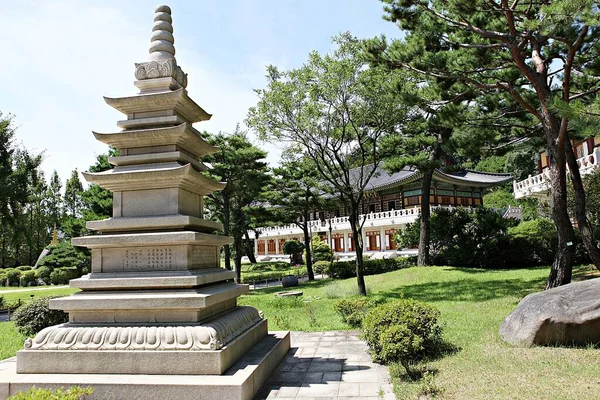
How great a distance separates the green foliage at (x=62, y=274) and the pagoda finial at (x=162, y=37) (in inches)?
1089

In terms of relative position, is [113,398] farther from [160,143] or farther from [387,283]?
[387,283]

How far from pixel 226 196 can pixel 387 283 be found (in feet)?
28.3

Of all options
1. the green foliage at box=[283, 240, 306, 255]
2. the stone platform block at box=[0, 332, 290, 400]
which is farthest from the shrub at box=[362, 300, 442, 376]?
the green foliage at box=[283, 240, 306, 255]

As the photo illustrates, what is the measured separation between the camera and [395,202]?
1419 inches

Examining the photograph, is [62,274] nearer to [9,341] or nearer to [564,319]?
[9,341]

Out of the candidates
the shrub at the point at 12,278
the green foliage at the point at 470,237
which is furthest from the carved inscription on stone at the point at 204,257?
the shrub at the point at 12,278

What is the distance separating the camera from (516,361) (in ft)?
20.7

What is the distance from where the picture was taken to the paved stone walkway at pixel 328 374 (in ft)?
18.0

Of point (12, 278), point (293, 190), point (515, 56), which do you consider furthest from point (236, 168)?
point (12, 278)

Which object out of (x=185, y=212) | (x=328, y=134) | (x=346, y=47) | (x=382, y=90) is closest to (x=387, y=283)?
(x=328, y=134)

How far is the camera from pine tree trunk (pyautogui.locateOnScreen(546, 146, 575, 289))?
36.2ft

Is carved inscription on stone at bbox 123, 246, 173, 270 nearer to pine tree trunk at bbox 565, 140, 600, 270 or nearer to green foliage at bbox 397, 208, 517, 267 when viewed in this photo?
→ pine tree trunk at bbox 565, 140, 600, 270

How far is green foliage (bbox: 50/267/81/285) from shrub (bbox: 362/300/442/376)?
94.0 ft

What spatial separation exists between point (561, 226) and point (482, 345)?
5.44 m
